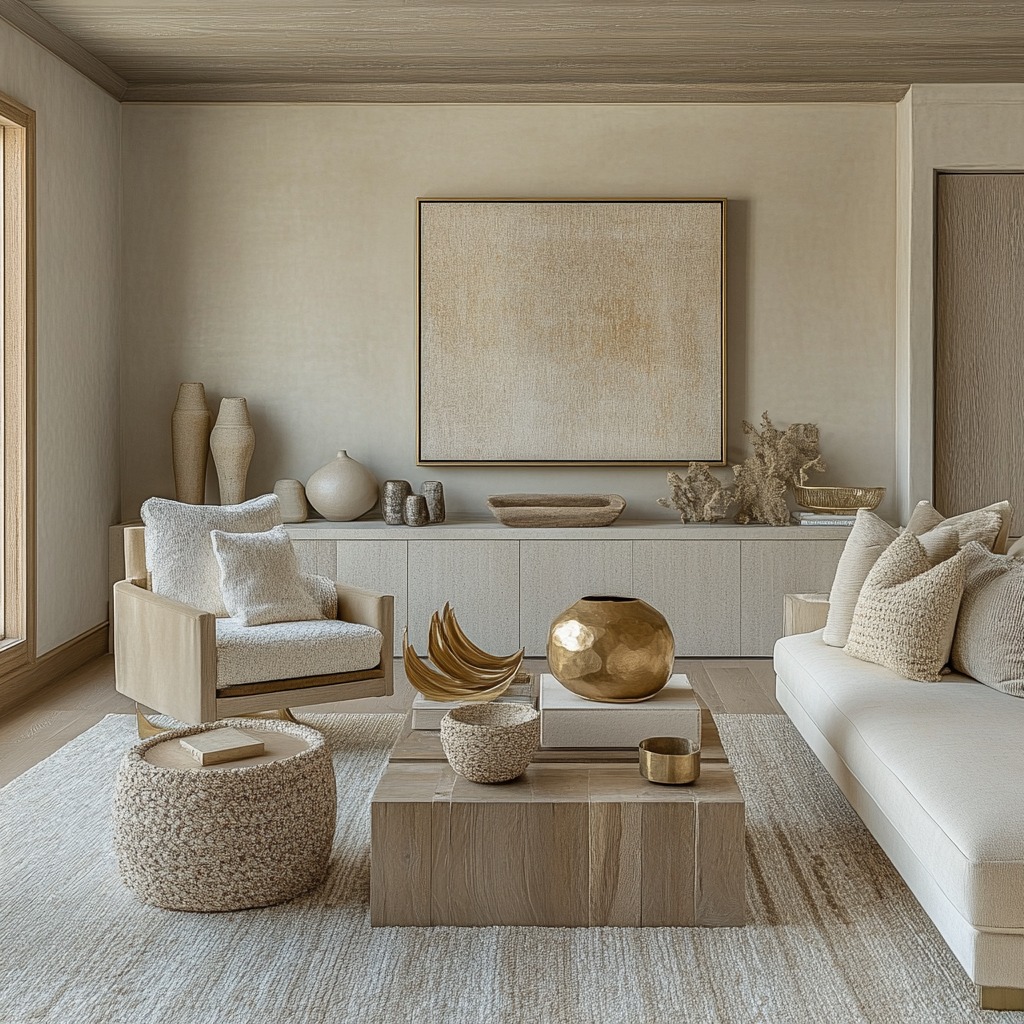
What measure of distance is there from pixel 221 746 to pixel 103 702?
6.92 ft

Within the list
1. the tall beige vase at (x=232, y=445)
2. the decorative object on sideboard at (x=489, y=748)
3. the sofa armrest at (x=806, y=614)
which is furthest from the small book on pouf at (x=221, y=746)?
the tall beige vase at (x=232, y=445)

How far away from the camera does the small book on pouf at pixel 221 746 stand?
2424 mm

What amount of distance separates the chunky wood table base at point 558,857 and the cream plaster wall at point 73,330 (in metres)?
2.83

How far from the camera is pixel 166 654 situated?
3.42m

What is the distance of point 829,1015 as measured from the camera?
6.51 ft

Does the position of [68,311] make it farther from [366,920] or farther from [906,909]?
[906,909]

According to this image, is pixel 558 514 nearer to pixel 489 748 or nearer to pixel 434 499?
pixel 434 499

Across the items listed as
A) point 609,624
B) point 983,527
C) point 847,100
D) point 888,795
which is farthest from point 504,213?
point 888,795

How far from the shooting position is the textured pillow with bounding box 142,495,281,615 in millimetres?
3688

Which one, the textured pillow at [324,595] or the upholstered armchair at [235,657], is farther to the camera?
the textured pillow at [324,595]

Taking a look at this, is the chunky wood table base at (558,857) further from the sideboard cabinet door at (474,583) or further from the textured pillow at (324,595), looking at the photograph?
the sideboard cabinet door at (474,583)

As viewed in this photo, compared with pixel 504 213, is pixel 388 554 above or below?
below

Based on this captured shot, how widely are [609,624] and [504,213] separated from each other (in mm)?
3299

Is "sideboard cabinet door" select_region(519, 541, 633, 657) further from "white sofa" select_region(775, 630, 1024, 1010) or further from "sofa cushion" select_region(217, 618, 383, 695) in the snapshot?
"white sofa" select_region(775, 630, 1024, 1010)
